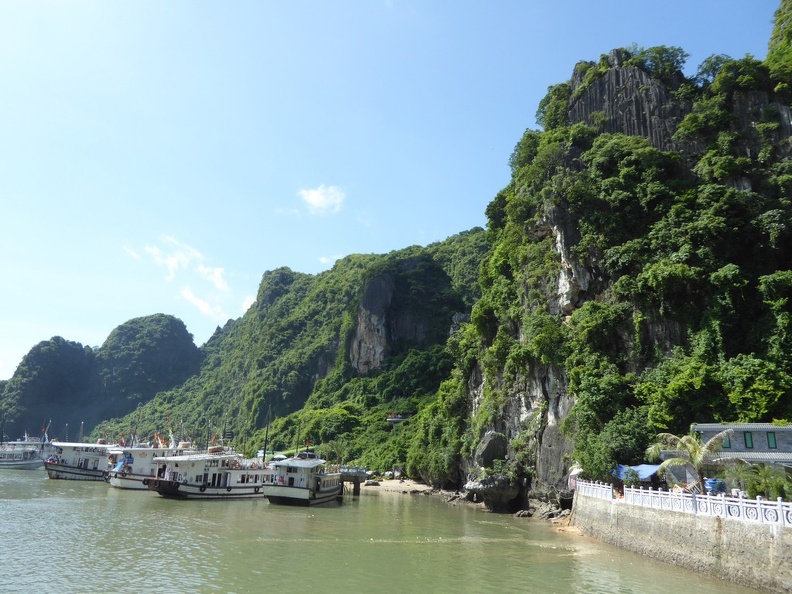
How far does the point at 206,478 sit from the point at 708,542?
124 feet

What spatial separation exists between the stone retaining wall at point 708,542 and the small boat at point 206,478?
1203 inches

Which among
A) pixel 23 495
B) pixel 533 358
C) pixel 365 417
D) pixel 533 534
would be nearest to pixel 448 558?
pixel 533 534

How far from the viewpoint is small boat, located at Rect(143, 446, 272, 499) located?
4188 cm

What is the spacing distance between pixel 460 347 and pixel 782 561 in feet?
151

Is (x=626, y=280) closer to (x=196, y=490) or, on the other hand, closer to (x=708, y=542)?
(x=708, y=542)

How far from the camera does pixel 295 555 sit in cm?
2117

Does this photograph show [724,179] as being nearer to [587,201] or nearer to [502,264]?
[587,201]

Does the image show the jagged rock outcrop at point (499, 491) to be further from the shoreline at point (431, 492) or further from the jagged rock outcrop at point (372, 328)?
the jagged rock outcrop at point (372, 328)

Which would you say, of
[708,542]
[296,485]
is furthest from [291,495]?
[708,542]

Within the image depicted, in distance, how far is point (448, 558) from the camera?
22172mm

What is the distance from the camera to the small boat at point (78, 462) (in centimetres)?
5881

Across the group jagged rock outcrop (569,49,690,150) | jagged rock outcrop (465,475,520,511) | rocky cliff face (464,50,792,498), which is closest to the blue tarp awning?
rocky cliff face (464,50,792,498)

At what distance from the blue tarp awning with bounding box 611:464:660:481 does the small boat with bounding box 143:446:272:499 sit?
101ft

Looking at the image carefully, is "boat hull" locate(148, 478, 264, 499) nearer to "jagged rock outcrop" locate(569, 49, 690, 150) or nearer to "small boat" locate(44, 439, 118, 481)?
"small boat" locate(44, 439, 118, 481)
